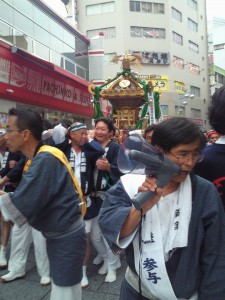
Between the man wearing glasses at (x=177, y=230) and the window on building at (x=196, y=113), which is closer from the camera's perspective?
the man wearing glasses at (x=177, y=230)

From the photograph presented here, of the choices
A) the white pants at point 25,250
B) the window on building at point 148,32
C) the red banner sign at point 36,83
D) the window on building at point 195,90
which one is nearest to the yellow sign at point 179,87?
the window on building at point 195,90

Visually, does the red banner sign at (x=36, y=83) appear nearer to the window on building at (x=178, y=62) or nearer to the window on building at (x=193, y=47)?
the window on building at (x=178, y=62)

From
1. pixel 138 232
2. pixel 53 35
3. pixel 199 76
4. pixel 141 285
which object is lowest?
pixel 141 285

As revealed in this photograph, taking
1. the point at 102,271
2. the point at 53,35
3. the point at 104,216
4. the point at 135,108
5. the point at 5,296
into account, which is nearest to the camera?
the point at 104,216

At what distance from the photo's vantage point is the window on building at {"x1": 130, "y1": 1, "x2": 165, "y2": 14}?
3148cm

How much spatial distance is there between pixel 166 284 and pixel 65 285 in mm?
1042

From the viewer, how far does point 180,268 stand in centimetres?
137

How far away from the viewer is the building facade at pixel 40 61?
373 inches

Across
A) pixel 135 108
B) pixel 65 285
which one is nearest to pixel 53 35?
pixel 135 108

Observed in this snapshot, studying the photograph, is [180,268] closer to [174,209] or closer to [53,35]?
[174,209]

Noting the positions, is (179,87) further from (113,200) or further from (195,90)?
(113,200)

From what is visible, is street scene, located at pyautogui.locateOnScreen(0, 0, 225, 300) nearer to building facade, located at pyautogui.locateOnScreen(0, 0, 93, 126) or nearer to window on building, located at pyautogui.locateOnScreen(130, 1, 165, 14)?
building facade, located at pyautogui.locateOnScreen(0, 0, 93, 126)

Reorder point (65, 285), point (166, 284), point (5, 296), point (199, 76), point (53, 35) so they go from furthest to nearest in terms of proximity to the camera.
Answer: point (199, 76) < point (53, 35) < point (5, 296) < point (65, 285) < point (166, 284)

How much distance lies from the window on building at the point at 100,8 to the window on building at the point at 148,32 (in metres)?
2.80
